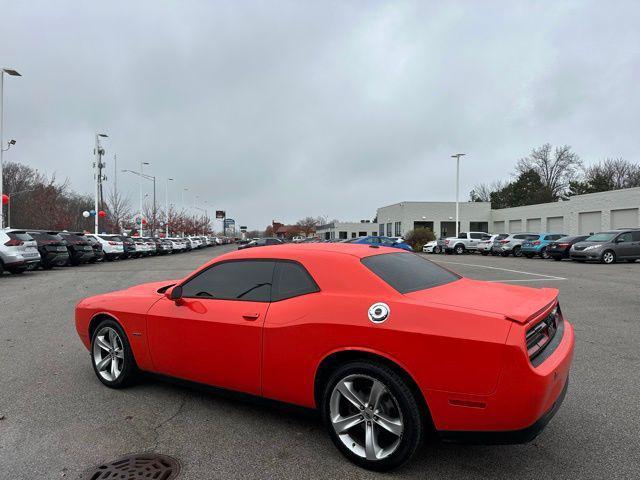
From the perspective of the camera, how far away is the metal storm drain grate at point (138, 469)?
2.94 metres

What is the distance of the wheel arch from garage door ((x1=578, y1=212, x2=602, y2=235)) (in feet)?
141

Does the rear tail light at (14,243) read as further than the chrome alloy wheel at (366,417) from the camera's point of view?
Yes

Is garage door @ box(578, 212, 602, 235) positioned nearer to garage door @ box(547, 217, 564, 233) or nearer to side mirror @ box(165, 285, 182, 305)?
garage door @ box(547, 217, 564, 233)

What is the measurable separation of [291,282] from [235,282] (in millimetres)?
596

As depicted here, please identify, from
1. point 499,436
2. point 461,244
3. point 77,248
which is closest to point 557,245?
point 461,244

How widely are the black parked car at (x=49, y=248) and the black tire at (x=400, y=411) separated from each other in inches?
769

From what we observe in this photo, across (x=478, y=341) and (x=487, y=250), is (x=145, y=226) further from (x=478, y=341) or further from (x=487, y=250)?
(x=478, y=341)

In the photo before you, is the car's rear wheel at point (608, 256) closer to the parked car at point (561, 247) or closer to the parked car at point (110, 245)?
the parked car at point (561, 247)

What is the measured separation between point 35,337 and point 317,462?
18.1 feet

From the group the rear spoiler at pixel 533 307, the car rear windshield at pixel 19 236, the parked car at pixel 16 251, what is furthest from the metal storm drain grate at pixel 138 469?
the car rear windshield at pixel 19 236

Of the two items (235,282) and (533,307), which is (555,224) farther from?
(235,282)

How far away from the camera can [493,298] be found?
10.9 feet

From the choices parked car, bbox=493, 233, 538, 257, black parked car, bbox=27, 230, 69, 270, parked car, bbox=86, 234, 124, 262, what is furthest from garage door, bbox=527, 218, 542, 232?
black parked car, bbox=27, 230, 69, 270

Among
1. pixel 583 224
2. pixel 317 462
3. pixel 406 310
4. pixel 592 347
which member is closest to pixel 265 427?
pixel 317 462
